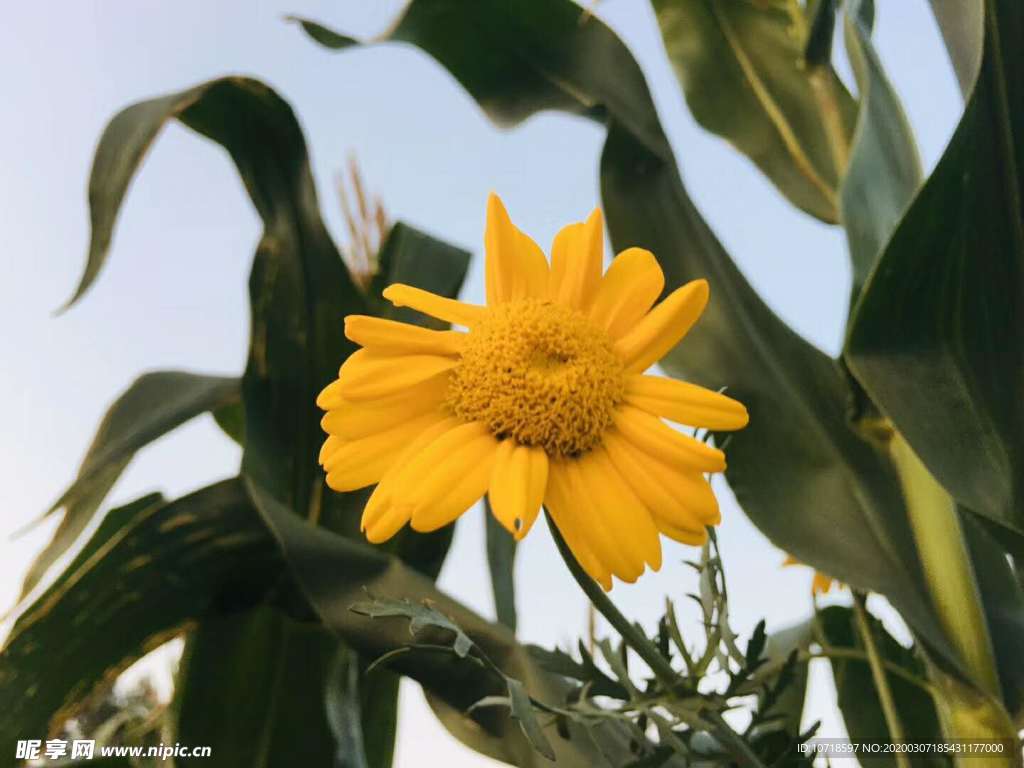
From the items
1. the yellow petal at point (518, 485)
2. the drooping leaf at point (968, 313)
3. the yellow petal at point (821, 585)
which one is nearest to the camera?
the yellow petal at point (518, 485)

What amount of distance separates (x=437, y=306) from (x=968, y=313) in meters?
0.20

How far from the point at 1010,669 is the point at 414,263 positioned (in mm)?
316

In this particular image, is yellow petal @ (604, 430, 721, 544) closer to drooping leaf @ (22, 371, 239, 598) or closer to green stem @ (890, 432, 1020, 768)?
green stem @ (890, 432, 1020, 768)

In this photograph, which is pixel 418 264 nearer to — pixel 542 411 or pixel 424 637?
pixel 424 637

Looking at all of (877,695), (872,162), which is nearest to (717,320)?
(872,162)

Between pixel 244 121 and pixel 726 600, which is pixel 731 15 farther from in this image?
pixel 726 600

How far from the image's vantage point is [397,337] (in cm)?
17

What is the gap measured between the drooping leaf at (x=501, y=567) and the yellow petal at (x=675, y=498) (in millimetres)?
277

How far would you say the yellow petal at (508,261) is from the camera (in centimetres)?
19

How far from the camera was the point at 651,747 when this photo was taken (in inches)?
9.1

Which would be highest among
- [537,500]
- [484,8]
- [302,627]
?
[484,8]

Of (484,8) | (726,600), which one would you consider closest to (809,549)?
(726,600)

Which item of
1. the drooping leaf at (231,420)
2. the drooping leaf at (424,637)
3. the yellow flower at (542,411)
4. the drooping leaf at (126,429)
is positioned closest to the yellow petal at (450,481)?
the yellow flower at (542,411)

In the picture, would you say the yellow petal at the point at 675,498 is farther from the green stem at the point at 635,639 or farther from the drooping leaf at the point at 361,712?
the drooping leaf at the point at 361,712
